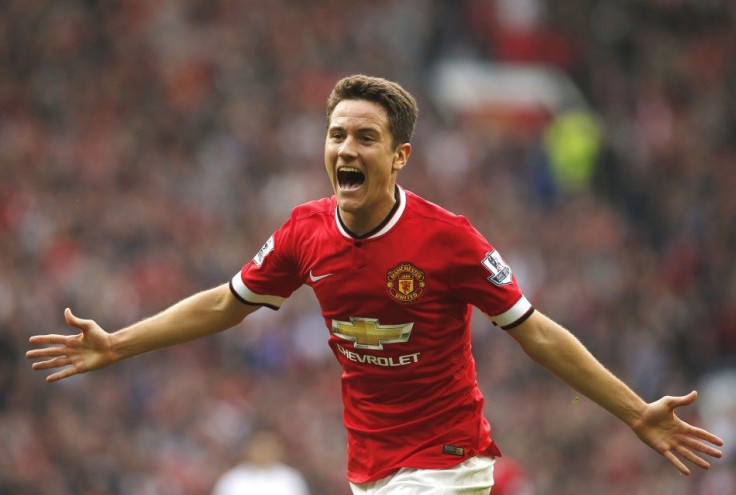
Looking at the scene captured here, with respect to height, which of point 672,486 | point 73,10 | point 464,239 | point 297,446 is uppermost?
point 73,10

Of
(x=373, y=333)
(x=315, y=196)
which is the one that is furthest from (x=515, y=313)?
(x=315, y=196)

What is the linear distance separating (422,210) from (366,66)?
12.5 metres

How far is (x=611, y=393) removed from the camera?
5.49 meters

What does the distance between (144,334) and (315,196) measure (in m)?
9.38

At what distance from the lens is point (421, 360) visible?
18.2 feet

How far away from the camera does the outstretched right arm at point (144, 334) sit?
229 inches

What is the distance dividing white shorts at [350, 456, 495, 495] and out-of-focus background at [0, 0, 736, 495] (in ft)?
10.2

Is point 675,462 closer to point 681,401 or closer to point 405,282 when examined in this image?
point 681,401

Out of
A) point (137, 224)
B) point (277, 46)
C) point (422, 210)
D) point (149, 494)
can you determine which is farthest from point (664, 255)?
point (422, 210)

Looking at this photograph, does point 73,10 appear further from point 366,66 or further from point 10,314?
point 10,314

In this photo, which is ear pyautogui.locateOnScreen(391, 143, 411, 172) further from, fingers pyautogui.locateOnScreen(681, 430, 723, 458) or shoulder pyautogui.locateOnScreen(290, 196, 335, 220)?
fingers pyautogui.locateOnScreen(681, 430, 723, 458)

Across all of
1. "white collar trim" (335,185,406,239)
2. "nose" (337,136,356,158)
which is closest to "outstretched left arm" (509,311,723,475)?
"white collar trim" (335,185,406,239)

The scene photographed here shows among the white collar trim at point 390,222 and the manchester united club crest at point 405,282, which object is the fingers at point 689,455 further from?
the white collar trim at point 390,222

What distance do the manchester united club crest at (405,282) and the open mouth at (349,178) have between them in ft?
1.30
